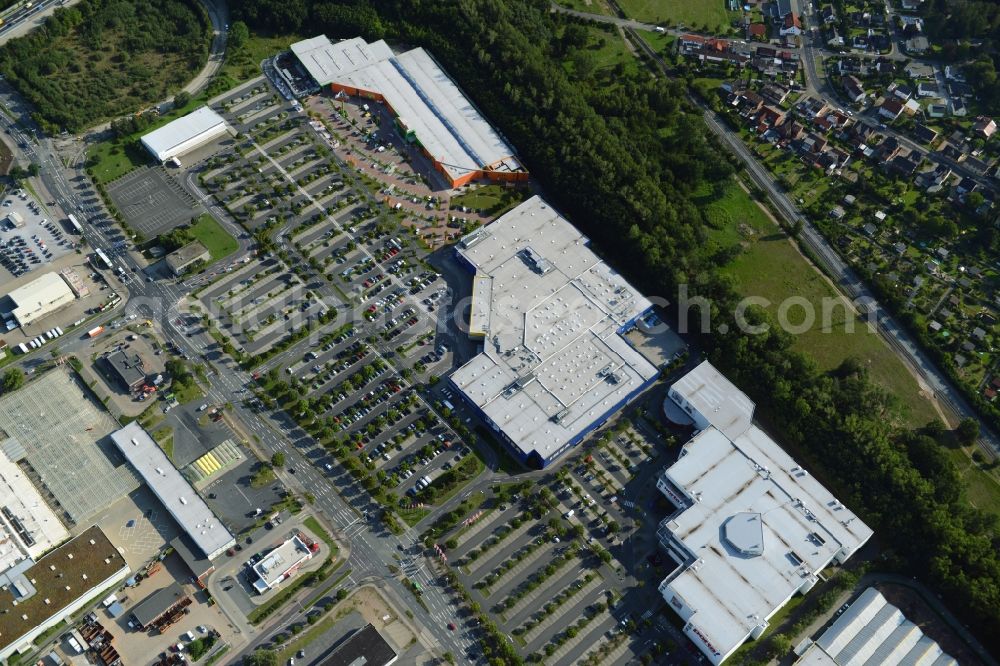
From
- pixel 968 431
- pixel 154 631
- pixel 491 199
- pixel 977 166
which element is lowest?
pixel 968 431

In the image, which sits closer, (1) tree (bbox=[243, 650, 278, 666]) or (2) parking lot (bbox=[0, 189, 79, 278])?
(1) tree (bbox=[243, 650, 278, 666])

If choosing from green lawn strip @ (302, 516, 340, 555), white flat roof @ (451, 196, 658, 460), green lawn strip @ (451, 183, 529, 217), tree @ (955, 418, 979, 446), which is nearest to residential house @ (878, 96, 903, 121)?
tree @ (955, 418, 979, 446)

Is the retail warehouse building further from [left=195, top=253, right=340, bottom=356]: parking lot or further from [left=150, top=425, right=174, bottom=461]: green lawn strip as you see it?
[left=150, top=425, right=174, bottom=461]: green lawn strip

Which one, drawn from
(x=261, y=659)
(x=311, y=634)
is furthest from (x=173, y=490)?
(x=311, y=634)

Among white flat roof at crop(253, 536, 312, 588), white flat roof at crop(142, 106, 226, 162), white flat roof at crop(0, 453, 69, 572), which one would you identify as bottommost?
white flat roof at crop(253, 536, 312, 588)

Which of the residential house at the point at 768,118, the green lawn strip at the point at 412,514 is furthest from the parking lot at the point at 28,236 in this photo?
the residential house at the point at 768,118

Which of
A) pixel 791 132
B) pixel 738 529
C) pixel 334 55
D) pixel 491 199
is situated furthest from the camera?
pixel 334 55

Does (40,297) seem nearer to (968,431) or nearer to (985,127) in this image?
(968,431)
